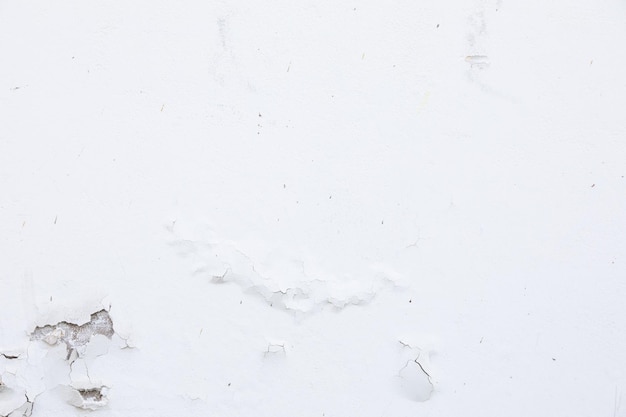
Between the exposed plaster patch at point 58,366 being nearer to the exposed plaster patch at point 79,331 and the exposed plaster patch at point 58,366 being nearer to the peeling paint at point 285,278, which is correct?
the exposed plaster patch at point 79,331

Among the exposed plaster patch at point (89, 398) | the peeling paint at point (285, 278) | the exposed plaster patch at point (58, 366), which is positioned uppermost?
the peeling paint at point (285, 278)

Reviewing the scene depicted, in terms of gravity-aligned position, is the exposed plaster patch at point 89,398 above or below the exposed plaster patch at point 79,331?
below

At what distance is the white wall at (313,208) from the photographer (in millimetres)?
1462

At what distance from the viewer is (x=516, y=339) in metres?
1.48

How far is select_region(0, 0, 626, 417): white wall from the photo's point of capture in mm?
1462

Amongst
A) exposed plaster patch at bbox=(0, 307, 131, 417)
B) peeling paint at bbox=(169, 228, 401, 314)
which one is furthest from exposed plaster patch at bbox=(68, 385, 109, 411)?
peeling paint at bbox=(169, 228, 401, 314)

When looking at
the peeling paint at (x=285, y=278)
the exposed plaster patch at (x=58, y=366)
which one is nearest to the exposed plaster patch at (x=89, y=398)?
the exposed plaster patch at (x=58, y=366)

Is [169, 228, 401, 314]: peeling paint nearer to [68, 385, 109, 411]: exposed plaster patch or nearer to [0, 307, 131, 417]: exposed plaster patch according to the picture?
[0, 307, 131, 417]: exposed plaster patch

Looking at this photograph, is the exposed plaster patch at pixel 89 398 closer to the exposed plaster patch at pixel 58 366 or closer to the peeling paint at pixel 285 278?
the exposed plaster patch at pixel 58 366

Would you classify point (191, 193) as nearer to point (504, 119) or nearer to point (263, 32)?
point (263, 32)

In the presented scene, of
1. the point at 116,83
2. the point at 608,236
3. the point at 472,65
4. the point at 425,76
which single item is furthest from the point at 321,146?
the point at 608,236

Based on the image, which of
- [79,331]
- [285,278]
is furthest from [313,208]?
[79,331]

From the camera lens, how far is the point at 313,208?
148 cm

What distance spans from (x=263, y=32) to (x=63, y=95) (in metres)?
0.57
